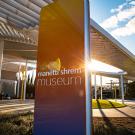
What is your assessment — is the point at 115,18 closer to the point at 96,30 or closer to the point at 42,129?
the point at 96,30

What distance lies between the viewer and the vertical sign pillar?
366 cm

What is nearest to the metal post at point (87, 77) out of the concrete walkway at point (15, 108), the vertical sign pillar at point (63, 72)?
the vertical sign pillar at point (63, 72)

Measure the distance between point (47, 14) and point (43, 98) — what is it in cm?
183

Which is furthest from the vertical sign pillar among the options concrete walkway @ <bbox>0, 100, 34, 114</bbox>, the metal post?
concrete walkway @ <bbox>0, 100, 34, 114</bbox>

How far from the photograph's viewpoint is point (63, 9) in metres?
4.21

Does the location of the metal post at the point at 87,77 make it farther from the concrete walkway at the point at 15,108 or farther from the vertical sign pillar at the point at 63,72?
the concrete walkway at the point at 15,108

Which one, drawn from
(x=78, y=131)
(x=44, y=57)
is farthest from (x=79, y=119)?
(x=44, y=57)

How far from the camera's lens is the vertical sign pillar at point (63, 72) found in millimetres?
3656

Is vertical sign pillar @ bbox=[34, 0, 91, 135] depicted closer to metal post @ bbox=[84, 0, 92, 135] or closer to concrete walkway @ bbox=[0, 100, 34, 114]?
metal post @ bbox=[84, 0, 92, 135]

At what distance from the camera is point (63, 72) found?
4020 mm

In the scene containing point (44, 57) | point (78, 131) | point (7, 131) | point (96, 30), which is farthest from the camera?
point (96, 30)

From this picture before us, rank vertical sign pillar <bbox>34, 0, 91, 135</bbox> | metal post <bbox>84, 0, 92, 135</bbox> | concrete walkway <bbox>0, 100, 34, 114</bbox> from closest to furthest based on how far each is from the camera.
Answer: metal post <bbox>84, 0, 92, 135</bbox> < vertical sign pillar <bbox>34, 0, 91, 135</bbox> < concrete walkway <bbox>0, 100, 34, 114</bbox>

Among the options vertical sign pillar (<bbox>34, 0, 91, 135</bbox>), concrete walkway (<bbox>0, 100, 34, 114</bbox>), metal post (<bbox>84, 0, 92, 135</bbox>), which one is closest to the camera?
metal post (<bbox>84, 0, 92, 135</bbox>)

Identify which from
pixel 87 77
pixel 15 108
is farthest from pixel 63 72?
pixel 15 108
